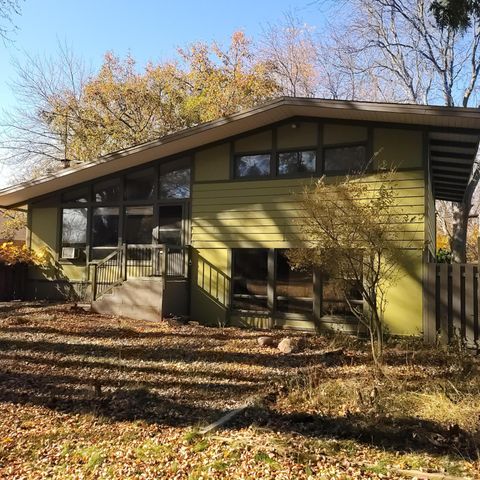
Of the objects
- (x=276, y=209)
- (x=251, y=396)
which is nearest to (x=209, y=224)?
(x=276, y=209)

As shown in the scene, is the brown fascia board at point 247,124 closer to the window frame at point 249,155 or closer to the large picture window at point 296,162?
the window frame at point 249,155

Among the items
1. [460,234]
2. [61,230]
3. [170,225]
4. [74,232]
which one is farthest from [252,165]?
[460,234]

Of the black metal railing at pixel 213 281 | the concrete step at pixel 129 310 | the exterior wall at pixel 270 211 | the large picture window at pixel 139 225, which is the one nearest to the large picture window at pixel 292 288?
the exterior wall at pixel 270 211

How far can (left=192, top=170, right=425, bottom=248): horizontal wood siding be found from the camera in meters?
11.0

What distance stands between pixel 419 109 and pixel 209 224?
5500mm

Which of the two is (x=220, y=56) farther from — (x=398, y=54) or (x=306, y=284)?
(x=306, y=284)

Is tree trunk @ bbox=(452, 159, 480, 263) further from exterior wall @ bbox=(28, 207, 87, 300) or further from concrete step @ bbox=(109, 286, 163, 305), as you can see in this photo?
exterior wall @ bbox=(28, 207, 87, 300)

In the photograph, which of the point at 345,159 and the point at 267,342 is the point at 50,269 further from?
the point at 345,159

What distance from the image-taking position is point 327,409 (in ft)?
17.2

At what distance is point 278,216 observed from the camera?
36.6 ft

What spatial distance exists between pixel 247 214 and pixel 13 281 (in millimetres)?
7881

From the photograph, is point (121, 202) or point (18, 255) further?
point (18, 255)

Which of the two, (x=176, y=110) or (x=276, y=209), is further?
(x=176, y=110)

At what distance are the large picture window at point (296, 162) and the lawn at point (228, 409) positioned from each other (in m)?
4.02
